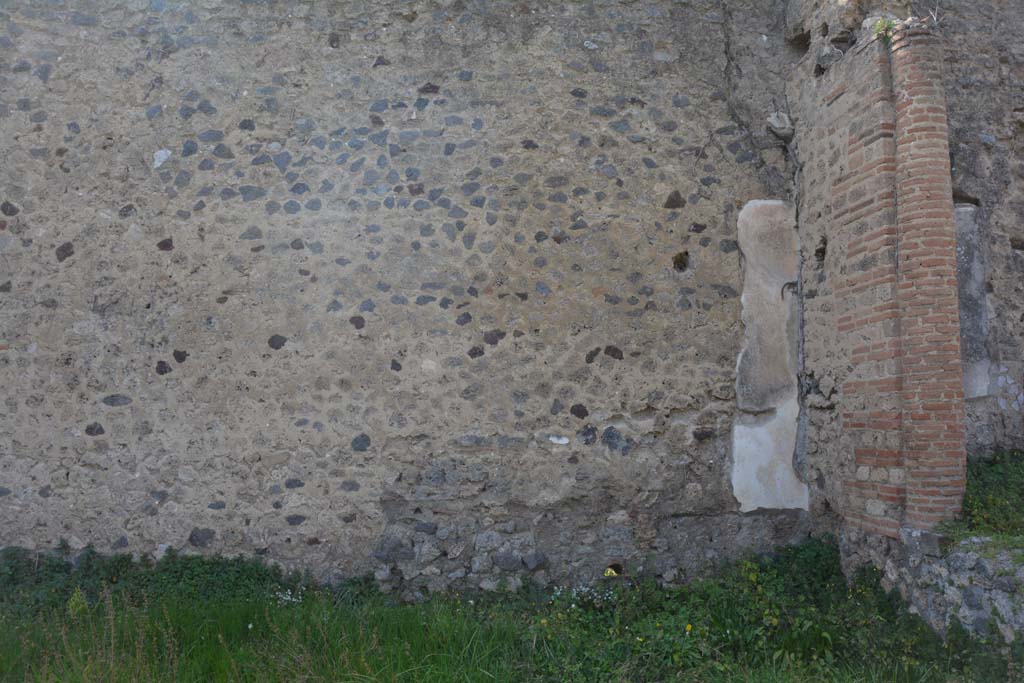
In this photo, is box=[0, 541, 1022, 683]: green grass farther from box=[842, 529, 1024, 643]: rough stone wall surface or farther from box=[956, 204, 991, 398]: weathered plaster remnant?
box=[956, 204, 991, 398]: weathered plaster remnant

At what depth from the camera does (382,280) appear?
6031mm

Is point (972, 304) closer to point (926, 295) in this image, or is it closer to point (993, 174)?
point (993, 174)

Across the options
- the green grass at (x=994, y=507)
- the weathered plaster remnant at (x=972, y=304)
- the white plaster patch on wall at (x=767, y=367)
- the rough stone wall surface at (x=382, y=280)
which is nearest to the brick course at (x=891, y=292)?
the green grass at (x=994, y=507)

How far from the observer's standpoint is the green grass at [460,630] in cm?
446

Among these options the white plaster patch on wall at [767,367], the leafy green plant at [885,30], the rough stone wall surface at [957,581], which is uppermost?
the leafy green plant at [885,30]

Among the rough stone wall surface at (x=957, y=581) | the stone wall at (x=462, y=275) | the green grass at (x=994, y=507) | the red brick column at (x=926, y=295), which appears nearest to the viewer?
the rough stone wall surface at (x=957, y=581)

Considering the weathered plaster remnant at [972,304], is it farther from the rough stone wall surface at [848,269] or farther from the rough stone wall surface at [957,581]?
the rough stone wall surface at [957,581]

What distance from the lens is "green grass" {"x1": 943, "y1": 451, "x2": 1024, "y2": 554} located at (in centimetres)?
463

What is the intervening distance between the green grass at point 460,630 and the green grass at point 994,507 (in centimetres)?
57

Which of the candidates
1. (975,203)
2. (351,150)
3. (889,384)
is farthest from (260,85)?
(975,203)

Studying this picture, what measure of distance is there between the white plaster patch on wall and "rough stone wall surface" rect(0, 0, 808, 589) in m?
0.11

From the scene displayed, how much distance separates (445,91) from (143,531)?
3758 mm

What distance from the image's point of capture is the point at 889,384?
5.23 meters

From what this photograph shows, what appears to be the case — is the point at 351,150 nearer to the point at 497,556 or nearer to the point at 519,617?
the point at 497,556
